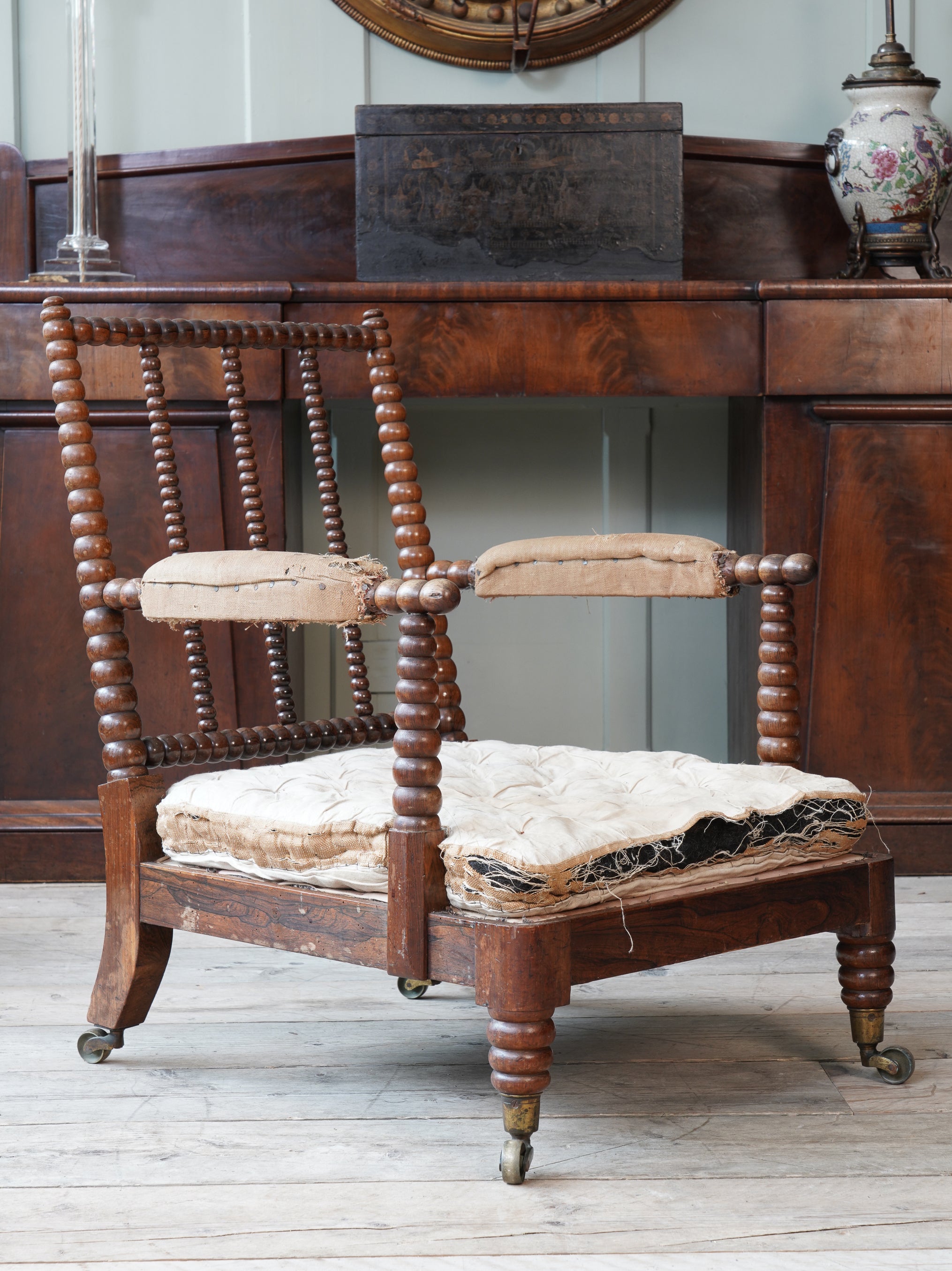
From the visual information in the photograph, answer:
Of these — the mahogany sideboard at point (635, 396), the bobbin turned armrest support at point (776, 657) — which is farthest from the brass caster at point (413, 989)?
the mahogany sideboard at point (635, 396)

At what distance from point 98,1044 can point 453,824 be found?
1.80ft

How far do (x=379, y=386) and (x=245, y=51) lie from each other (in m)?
1.22

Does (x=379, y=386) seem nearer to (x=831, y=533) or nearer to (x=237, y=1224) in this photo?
(x=831, y=533)

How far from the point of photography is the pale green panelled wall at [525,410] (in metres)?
2.64

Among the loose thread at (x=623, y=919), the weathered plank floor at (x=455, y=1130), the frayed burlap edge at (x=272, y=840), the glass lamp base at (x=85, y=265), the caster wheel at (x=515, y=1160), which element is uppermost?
the glass lamp base at (x=85, y=265)

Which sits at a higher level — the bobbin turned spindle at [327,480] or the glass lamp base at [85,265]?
the glass lamp base at [85,265]

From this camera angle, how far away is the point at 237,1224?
43.9 inches

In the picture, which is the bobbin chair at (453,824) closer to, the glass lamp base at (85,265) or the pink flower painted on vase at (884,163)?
the glass lamp base at (85,265)

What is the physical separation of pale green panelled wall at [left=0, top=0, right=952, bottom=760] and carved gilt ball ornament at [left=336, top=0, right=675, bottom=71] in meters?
0.03

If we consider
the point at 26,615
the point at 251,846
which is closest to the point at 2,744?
the point at 26,615

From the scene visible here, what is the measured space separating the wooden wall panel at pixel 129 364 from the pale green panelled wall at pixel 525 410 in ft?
1.37

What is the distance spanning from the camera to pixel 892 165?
2.35 m

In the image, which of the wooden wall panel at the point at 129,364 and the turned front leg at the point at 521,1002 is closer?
the turned front leg at the point at 521,1002

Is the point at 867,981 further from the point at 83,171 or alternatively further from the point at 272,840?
the point at 83,171
